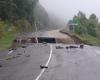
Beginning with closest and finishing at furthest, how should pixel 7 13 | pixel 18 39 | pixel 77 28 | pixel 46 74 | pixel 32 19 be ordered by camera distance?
1. pixel 46 74
2. pixel 18 39
3. pixel 77 28
4. pixel 7 13
5. pixel 32 19

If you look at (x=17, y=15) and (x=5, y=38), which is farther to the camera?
(x=17, y=15)

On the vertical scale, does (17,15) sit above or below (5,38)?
above

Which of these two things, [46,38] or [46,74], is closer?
[46,74]

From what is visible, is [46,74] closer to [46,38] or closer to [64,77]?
[64,77]

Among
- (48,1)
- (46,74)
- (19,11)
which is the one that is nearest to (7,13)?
(19,11)

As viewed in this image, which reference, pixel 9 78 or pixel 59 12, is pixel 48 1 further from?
pixel 9 78

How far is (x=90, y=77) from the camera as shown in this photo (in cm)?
1375

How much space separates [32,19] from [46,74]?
79078 mm

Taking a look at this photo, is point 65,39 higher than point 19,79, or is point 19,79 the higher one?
point 19,79

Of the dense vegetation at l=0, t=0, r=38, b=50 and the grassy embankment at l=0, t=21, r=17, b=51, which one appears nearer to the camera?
the grassy embankment at l=0, t=21, r=17, b=51

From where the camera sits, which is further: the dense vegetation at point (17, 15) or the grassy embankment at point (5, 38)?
the dense vegetation at point (17, 15)

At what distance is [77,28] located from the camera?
65125mm

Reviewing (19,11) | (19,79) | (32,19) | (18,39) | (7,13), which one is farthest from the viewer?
(32,19)

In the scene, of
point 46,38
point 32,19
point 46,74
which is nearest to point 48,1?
point 32,19
